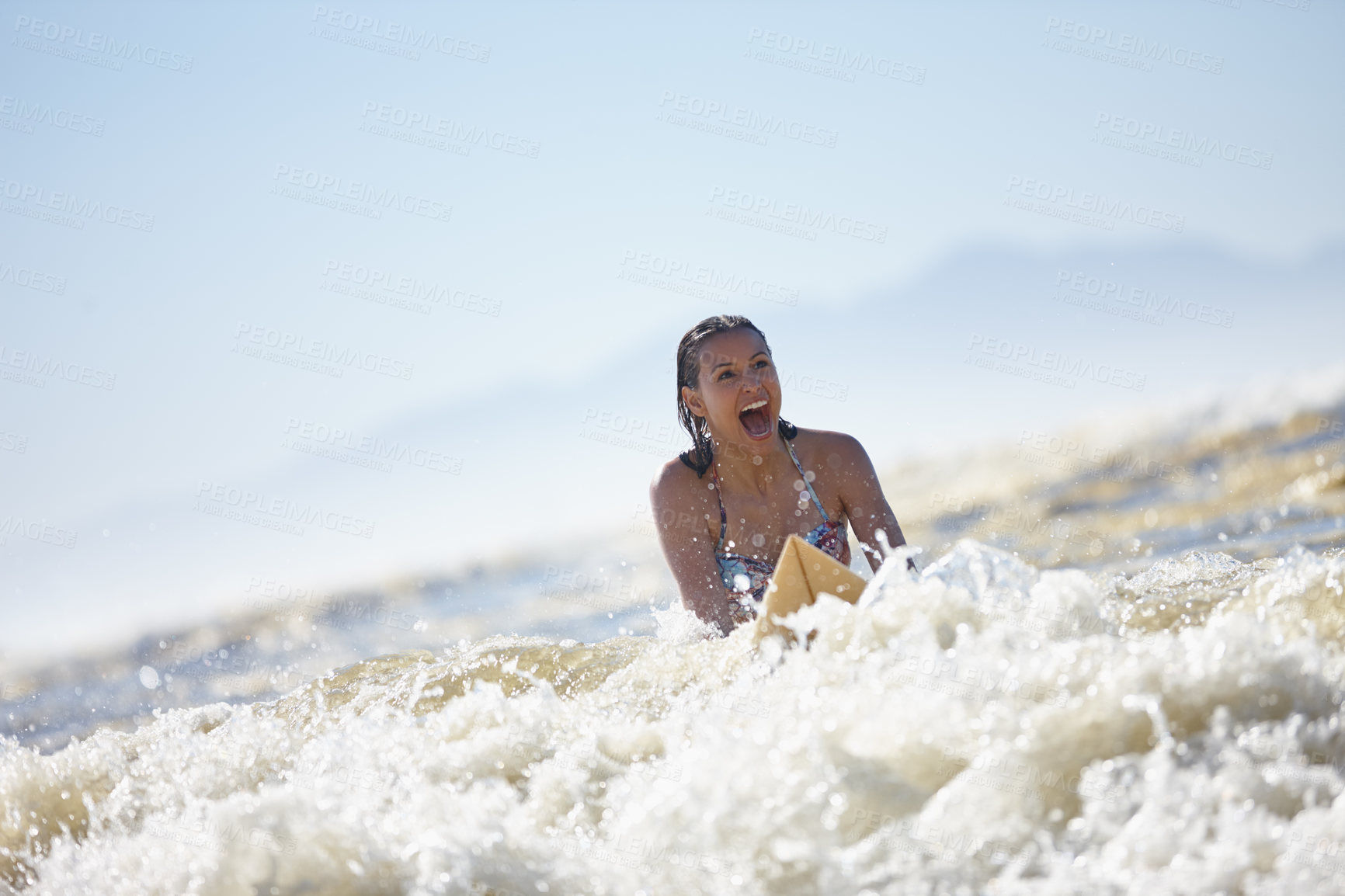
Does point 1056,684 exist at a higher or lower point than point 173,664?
higher

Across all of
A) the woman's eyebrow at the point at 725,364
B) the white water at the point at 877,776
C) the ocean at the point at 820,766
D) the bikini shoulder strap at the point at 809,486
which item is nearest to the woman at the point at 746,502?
the bikini shoulder strap at the point at 809,486

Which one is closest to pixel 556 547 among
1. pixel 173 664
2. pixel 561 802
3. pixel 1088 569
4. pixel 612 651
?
pixel 173 664

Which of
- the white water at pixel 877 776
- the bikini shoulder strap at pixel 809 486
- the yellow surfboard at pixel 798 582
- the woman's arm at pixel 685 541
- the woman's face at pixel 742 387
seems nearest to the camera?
the white water at pixel 877 776

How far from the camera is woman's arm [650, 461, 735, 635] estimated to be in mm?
4734

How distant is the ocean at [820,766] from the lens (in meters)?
2.02

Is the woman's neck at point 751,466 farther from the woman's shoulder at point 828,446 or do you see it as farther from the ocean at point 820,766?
the ocean at point 820,766

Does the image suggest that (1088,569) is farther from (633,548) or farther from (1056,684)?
(633,548)

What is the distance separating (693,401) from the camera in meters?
4.82

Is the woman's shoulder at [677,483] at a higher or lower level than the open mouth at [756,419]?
lower

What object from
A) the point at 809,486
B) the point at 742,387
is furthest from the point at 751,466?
the point at 742,387

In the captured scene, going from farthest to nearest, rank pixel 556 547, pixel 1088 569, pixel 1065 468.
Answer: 1. pixel 556 547
2. pixel 1065 468
3. pixel 1088 569

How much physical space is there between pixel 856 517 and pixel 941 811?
2.72 metres

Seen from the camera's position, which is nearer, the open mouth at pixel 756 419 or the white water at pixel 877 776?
the white water at pixel 877 776

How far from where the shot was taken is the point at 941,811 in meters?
2.13
